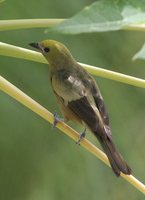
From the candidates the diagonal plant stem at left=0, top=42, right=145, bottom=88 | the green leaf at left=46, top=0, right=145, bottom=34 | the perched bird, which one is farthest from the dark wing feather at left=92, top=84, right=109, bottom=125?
the green leaf at left=46, top=0, right=145, bottom=34

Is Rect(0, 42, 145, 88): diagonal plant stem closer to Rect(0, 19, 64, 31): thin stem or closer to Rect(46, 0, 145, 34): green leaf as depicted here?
Rect(0, 19, 64, 31): thin stem

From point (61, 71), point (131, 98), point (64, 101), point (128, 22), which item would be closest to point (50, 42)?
point (61, 71)

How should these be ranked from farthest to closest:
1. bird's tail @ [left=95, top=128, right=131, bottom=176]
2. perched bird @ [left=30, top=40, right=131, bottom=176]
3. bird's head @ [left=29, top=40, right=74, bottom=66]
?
bird's head @ [left=29, top=40, right=74, bottom=66] → perched bird @ [left=30, top=40, right=131, bottom=176] → bird's tail @ [left=95, top=128, right=131, bottom=176]

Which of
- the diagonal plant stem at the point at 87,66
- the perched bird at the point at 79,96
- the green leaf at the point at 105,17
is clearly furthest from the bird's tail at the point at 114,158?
the green leaf at the point at 105,17

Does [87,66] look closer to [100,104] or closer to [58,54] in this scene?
[100,104]

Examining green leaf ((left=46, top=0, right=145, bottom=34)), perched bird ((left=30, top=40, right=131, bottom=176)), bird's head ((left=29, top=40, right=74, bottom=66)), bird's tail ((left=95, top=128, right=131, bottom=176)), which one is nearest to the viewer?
green leaf ((left=46, top=0, right=145, bottom=34))

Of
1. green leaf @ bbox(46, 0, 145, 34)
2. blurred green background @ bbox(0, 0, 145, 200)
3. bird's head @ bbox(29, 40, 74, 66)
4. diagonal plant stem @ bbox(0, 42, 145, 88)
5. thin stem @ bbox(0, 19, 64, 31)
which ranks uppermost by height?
green leaf @ bbox(46, 0, 145, 34)

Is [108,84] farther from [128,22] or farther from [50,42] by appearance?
[128,22]

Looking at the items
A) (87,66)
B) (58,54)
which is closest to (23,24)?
(87,66)
